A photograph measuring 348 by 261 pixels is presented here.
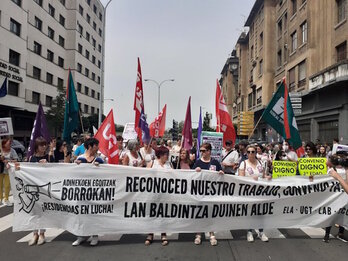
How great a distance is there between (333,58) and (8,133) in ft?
65.5

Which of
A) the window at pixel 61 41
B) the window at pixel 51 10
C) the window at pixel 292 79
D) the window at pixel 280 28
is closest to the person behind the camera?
the window at pixel 292 79

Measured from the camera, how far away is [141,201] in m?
5.18

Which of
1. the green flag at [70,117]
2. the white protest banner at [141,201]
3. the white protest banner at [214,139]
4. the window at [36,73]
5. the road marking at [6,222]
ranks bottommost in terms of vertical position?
the road marking at [6,222]

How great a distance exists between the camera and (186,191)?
5.24 m

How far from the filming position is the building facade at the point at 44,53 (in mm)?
28531

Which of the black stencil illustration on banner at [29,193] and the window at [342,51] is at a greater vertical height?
the window at [342,51]

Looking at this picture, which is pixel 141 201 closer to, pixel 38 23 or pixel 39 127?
pixel 39 127

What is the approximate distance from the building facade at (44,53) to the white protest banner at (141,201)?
1671cm

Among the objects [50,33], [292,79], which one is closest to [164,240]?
[292,79]

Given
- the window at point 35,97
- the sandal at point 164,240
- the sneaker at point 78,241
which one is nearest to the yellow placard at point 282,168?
the sandal at point 164,240

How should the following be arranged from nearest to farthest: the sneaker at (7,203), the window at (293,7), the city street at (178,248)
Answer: the city street at (178,248) < the sneaker at (7,203) < the window at (293,7)

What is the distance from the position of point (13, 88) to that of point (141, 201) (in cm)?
2877

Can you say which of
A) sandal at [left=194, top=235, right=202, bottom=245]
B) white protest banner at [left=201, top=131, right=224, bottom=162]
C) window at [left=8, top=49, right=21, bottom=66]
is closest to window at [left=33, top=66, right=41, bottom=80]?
window at [left=8, top=49, right=21, bottom=66]

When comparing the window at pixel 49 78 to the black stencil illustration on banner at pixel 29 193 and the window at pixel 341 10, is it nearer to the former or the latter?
the window at pixel 341 10
